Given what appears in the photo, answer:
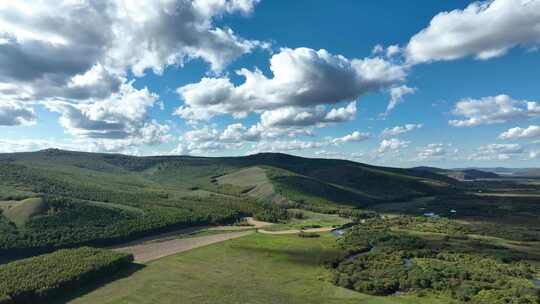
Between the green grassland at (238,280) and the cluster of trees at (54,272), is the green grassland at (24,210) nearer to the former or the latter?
the cluster of trees at (54,272)

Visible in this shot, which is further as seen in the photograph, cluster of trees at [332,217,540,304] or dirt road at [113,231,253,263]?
dirt road at [113,231,253,263]

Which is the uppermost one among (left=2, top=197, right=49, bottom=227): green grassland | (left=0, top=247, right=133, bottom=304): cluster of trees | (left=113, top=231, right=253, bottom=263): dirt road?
(left=2, top=197, right=49, bottom=227): green grassland

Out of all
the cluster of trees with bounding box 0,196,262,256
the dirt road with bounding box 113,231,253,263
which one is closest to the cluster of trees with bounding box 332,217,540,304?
the dirt road with bounding box 113,231,253,263

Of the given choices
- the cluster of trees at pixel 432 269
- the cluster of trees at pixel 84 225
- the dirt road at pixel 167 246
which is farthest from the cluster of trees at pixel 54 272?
the cluster of trees at pixel 432 269

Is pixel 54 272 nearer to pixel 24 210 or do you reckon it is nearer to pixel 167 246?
pixel 167 246

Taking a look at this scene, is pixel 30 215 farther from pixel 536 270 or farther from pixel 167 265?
pixel 536 270

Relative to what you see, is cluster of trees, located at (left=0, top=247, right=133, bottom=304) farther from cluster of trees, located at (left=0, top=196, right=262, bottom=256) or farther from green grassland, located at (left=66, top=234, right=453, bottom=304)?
cluster of trees, located at (left=0, top=196, right=262, bottom=256)

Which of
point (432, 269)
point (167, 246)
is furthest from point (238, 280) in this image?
point (167, 246)
